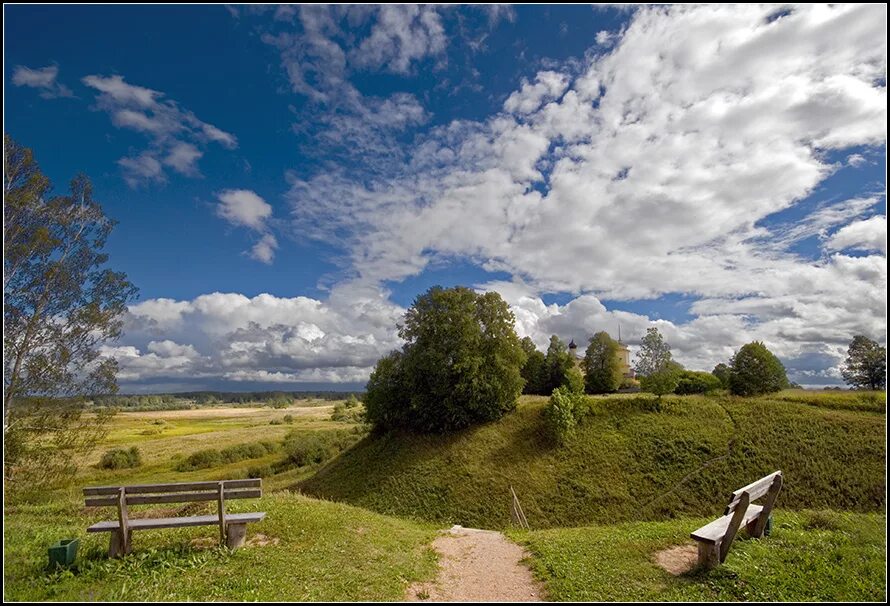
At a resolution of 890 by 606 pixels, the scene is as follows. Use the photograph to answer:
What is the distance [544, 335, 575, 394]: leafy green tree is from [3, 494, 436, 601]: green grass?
3510 centimetres

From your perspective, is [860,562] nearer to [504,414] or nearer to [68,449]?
[68,449]

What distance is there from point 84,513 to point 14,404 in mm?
5639

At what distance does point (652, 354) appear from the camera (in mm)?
34781

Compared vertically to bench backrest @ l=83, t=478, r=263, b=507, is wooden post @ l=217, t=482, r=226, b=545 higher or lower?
lower

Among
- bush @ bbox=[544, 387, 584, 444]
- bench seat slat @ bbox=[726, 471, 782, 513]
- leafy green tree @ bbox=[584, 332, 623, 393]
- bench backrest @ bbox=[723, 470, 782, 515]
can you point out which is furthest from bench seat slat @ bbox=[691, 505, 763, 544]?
leafy green tree @ bbox=[584, 332, 623, 393]

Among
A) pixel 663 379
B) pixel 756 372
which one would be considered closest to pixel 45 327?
pixel 663 379

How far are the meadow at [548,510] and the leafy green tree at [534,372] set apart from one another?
424 inches

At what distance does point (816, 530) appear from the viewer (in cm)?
1095

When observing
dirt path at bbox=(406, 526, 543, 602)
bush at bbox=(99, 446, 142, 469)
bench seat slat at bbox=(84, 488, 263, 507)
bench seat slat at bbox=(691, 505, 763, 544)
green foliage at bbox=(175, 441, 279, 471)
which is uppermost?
bench seat slat at bbox=(84, 488, 263, 507)

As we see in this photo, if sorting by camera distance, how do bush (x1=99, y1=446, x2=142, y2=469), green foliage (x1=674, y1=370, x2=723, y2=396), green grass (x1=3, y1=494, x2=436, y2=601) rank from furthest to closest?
1. bush (x1=99, y1=446, x2=142, y2=469)
2. green foliage (x1=674, y1=370, x2=723, y2=396)
3. green grass (x1=3, y1=494, x2=436, y2=601)

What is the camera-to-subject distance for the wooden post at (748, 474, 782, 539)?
9805 millimetres

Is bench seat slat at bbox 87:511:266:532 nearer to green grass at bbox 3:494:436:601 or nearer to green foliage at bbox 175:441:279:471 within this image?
green grass at bbox 3:494:436:601

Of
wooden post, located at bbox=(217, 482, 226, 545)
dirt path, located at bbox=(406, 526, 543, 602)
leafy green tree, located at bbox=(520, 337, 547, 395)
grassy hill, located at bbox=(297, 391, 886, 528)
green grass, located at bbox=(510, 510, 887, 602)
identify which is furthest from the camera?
leafy green tree, located at bbox=(520, 337, 547, 395)

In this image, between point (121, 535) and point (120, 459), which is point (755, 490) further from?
point (120, 459)
